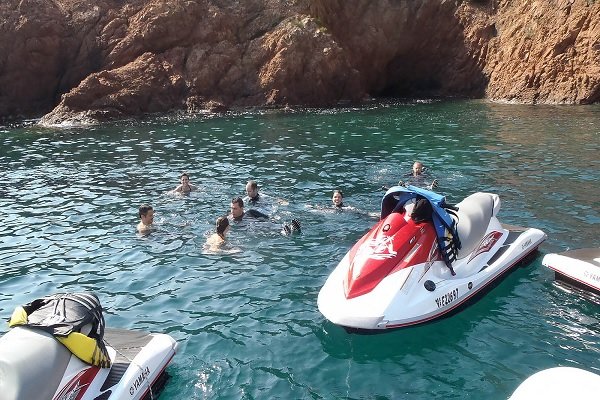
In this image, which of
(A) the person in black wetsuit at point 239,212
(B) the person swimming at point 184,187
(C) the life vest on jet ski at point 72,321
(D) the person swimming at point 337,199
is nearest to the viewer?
(C) the life vest on jet ski at point 72,321

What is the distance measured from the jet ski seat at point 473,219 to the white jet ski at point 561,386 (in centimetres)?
536

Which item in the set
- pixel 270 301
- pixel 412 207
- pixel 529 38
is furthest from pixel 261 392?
pixel 529 38

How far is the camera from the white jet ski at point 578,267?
9.47 metres

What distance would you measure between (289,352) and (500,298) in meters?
3.88

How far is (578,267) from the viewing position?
9.68 m

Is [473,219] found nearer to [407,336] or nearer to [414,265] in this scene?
[414,265]

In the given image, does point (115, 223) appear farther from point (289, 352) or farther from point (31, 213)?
point (289, 352)

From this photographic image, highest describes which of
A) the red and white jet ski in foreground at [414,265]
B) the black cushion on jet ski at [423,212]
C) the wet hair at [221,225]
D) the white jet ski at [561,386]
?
the white jet ski at [561,386]

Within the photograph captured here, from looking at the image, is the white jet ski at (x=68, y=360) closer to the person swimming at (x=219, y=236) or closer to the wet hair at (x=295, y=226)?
the person swimming at (x=219, y=236)

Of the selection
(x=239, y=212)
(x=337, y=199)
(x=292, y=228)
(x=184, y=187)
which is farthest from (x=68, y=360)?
(x=184, y=187)

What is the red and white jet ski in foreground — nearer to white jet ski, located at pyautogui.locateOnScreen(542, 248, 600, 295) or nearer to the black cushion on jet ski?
the black cushion on jet ski

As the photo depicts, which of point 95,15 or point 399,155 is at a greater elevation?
point 95,15

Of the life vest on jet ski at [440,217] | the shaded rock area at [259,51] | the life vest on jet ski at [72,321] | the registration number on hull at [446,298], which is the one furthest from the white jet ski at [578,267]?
the shaded rock area at [259,51]

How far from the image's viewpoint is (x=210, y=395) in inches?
296
